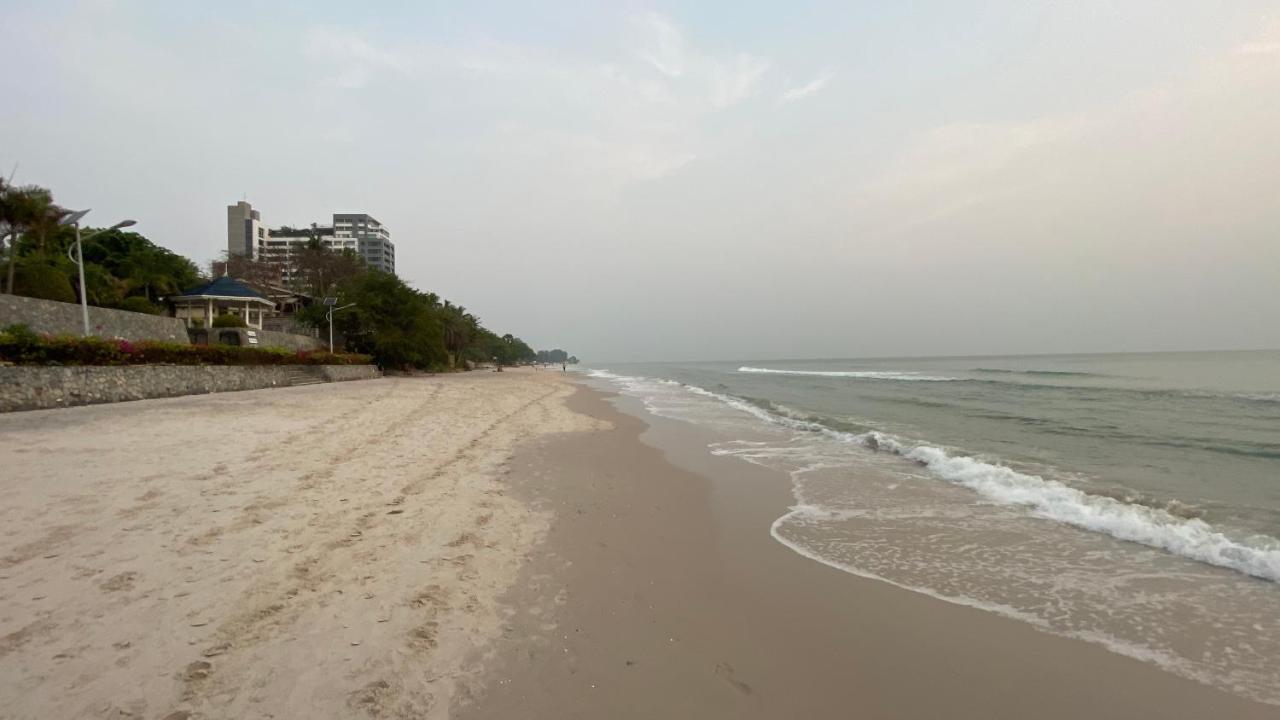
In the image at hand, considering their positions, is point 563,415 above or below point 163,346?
below

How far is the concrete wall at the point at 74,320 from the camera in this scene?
748 inches

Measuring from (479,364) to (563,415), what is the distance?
8910 cm

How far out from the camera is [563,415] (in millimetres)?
17859

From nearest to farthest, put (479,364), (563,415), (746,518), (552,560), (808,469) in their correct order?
(552,560), (746,518), (808,469), (563,415), (479,364)

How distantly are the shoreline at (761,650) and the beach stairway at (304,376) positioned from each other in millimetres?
27958

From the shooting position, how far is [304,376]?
29.5 metres

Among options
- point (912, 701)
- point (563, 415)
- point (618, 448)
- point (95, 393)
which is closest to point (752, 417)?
point (563, 415)

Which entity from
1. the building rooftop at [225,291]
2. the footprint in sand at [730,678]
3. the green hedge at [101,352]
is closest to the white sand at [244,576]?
the footprint in sand at [730,678]

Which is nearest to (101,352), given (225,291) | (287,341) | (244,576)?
(244,576)

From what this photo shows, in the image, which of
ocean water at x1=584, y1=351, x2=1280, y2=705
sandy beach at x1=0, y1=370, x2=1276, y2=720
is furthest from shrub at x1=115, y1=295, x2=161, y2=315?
ocean water at x1=584, y1=351, x2=1280, y2=705

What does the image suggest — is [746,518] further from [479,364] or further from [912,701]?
[479,364]

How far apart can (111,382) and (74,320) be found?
362 inches

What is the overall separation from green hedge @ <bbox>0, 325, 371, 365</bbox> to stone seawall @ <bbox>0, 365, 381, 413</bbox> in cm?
31

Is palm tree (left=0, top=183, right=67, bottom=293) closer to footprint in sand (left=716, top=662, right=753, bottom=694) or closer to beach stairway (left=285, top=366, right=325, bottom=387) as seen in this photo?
beach stairway (left=285, top=366, right=325, bottom=387)
